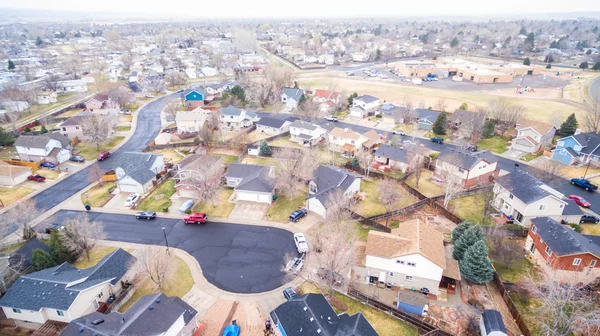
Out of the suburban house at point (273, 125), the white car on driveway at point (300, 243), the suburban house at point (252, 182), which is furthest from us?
the suburban house at point (273, 125)

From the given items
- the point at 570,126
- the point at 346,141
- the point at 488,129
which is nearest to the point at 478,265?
the point at 346,141

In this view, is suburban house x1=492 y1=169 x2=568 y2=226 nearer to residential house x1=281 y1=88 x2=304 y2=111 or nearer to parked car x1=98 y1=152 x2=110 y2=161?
residential house x1=281 y1=88 x2=304 y2=111

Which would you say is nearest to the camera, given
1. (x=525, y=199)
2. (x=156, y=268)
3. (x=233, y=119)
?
(x=156, y=268)

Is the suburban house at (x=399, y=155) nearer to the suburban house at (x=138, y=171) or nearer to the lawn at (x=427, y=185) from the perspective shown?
the lawn at (x=427, y=185)

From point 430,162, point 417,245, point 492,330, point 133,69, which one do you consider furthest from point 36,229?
point 133,69

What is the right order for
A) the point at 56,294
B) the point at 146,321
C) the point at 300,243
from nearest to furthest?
1. the point at 146,321
2. the point at 56,294
3. the point at 300,243

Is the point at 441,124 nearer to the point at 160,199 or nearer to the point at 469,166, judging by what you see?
the point at 469,166

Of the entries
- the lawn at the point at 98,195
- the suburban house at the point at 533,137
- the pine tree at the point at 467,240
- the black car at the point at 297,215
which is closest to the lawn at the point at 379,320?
the pine tree at the point at 467,240
